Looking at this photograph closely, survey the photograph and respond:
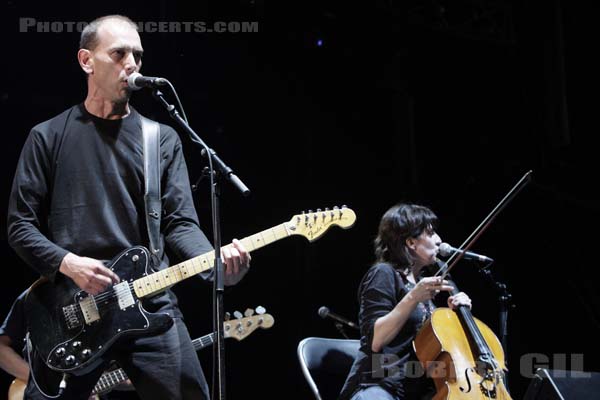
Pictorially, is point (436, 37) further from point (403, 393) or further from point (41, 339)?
point (41, 339)

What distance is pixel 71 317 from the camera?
2514 mm

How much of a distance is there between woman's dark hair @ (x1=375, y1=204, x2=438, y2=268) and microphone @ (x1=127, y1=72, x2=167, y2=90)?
1765 millimetres

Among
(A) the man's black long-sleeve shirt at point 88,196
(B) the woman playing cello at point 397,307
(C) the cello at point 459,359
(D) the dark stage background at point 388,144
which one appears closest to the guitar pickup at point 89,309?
(A) the man's black long-sleeve shirt at point 88,196

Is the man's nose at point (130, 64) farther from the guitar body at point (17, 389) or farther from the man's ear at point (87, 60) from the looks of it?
the guitar body at point (17, 389)

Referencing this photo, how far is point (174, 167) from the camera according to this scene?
281 cm

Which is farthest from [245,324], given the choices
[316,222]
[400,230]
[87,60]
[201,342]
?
[87,60]

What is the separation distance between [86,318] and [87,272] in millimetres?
197

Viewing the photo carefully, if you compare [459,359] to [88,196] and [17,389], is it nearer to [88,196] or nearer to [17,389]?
[88,196]

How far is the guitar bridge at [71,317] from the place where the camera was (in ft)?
8.20

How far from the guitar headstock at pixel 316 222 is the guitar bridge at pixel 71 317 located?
84cm

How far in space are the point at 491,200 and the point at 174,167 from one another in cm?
349

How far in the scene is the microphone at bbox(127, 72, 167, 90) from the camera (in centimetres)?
239

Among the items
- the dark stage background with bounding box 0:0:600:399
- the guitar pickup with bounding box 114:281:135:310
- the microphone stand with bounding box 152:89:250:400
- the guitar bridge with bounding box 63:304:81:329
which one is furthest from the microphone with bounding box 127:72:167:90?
the dark stage background with bounding box 0:0:600:399

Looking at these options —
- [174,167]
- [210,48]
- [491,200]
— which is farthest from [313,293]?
[174,167]
